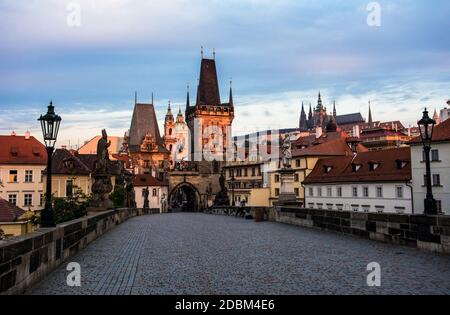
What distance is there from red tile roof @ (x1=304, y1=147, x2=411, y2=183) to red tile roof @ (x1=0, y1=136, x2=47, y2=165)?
112 ft

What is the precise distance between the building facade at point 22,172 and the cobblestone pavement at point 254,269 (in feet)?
155

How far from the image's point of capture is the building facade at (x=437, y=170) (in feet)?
135

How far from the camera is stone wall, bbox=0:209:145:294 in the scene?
6258 millimetres

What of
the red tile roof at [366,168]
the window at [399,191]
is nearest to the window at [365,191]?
the red tile roof at [366,168]

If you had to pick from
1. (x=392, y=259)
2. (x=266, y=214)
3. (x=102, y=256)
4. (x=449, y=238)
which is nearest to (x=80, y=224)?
(x=102, y=256)

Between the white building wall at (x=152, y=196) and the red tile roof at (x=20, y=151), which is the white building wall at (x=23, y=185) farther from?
the white building wall at (x=152, y=196)

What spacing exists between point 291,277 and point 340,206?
45.5 meters

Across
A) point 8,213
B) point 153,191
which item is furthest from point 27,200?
point 153,191

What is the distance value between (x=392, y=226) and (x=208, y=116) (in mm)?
105500

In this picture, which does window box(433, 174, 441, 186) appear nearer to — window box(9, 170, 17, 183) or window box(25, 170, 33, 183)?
window box(25, 170, 33, 183)

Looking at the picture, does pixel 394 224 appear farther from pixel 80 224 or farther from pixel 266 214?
pixel 266 214

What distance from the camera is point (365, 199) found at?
48.7 metres
